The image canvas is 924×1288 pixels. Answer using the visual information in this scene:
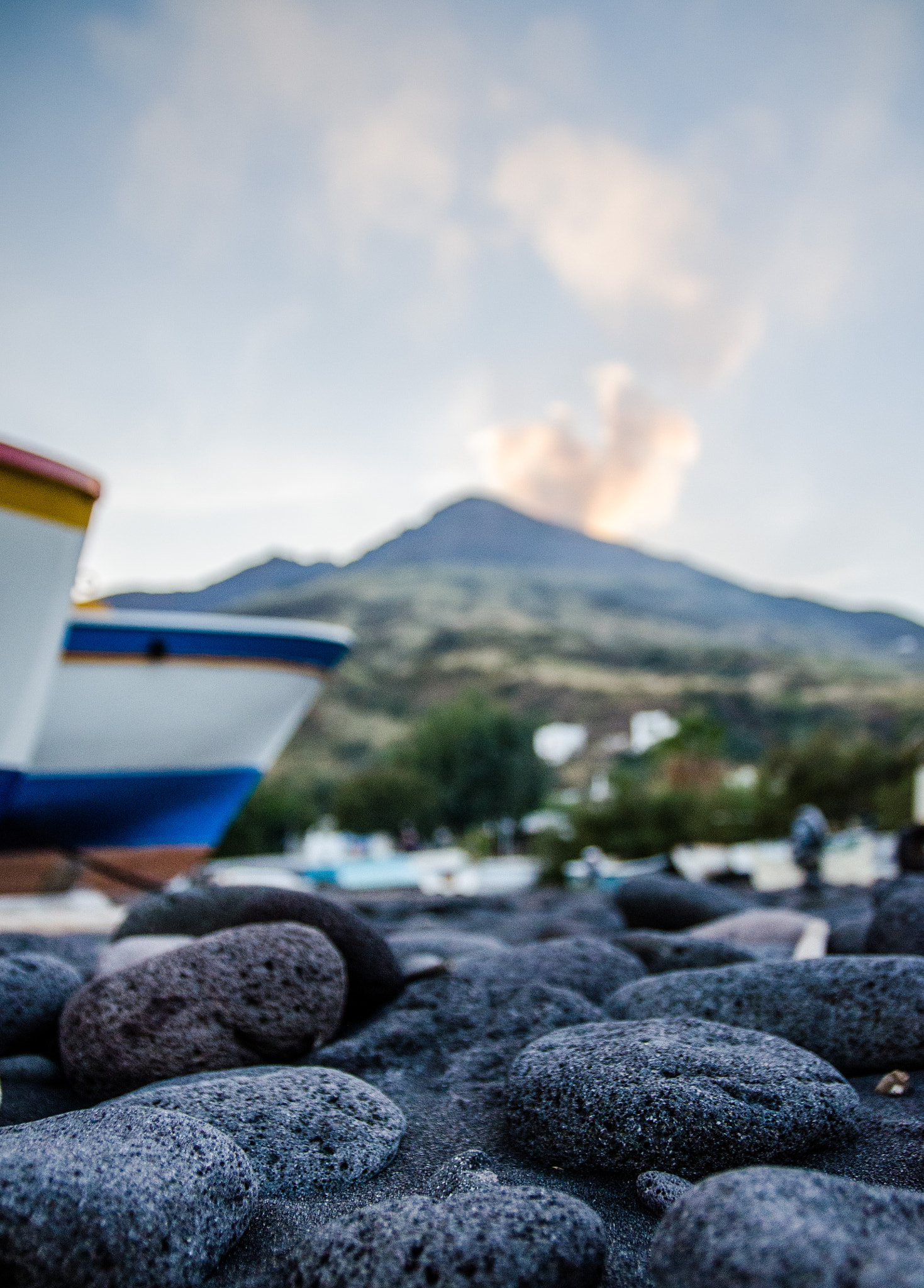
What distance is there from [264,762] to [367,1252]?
874 cm

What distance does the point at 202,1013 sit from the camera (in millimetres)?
2693

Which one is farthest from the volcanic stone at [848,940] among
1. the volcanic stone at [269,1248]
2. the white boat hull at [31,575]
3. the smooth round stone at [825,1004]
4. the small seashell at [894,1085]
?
the white boat hull at [31,575]

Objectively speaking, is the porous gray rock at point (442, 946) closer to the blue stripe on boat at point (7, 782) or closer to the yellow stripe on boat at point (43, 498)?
the blue stripe on boat at point (7, 782)

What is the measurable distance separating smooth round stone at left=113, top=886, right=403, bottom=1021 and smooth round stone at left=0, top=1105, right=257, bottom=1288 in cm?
139

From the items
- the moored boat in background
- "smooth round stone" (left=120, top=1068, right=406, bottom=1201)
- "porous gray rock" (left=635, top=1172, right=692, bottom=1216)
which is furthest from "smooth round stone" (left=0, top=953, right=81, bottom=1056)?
the moored boat in background

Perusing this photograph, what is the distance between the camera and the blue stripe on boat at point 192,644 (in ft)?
25.5

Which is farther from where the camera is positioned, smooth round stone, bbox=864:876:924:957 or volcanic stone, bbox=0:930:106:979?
volcanic stone, bbox=0:930:106:979

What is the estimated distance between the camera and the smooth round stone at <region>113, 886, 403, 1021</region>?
3.28 metres

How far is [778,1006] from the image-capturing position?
2736mm

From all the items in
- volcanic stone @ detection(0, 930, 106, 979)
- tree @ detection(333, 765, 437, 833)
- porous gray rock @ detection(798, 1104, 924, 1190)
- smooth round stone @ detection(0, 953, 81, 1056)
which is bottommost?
tree @ detection(333, 765, 437, 833)

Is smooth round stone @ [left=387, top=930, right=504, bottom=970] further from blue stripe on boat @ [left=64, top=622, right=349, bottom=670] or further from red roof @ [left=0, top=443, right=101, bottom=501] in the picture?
blue stripe on boat @ [left=64, top=622, right=349, bottom=670]

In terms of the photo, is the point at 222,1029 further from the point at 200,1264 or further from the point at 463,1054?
the point at 200,1264

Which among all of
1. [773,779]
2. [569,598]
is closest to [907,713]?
[773,779]

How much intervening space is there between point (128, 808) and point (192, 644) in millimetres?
1879
